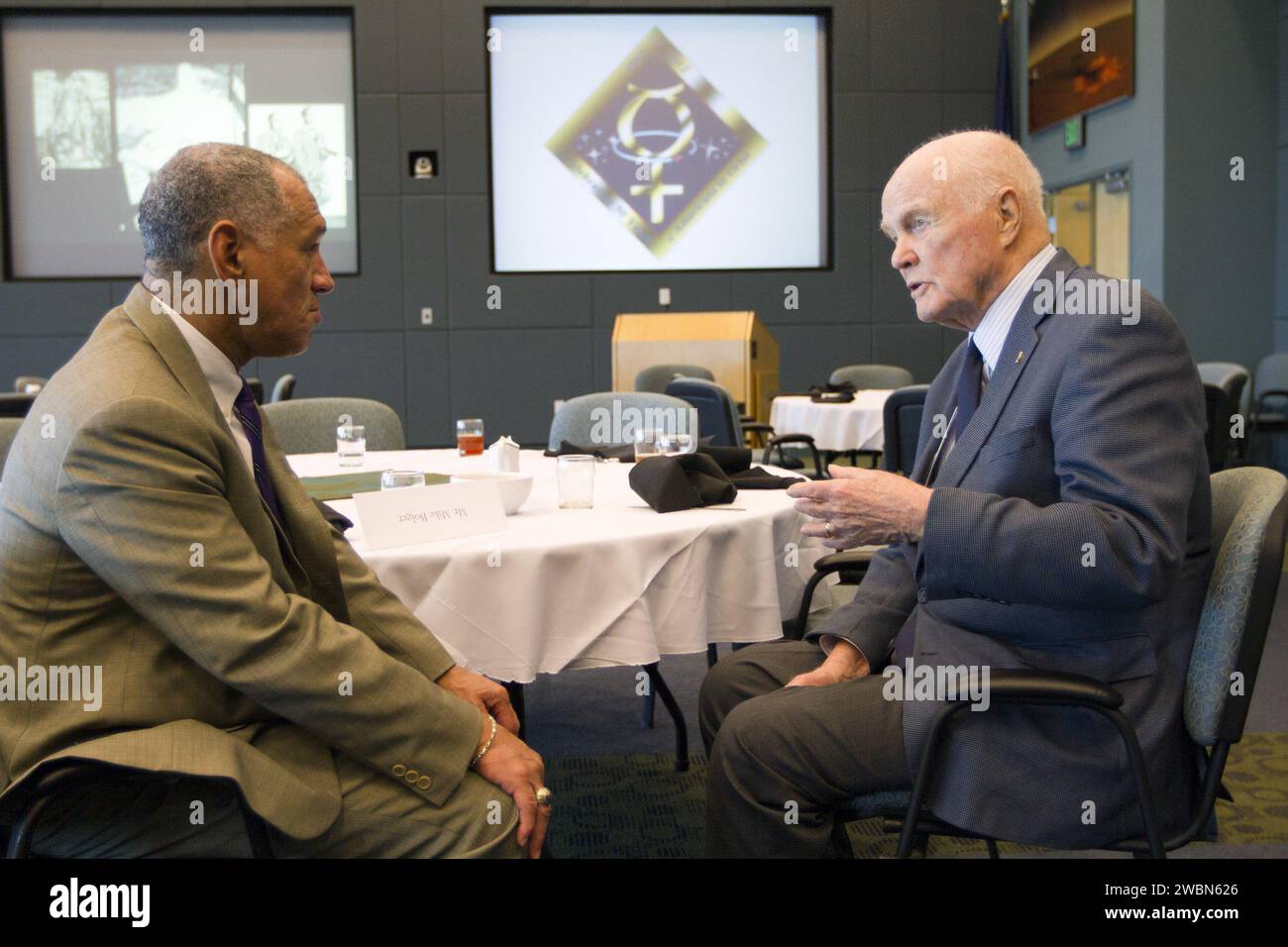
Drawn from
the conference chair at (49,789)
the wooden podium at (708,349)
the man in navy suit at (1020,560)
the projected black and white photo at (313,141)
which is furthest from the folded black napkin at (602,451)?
the projected black and white photo at (313,141)

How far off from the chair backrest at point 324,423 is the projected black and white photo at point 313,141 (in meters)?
6.67

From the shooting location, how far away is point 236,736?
4.70 ft

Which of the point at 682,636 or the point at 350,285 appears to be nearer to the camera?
the point at 682,636

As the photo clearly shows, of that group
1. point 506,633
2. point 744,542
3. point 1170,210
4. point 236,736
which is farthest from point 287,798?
point 1170,210

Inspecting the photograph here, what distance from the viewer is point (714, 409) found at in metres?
5.10

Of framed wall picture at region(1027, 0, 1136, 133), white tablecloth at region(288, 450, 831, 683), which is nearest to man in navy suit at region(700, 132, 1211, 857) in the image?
white tablecloth at region(288, 450, 831, 683)

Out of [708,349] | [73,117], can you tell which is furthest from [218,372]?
[73,117]

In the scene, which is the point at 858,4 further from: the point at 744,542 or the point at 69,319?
the point at 744,542

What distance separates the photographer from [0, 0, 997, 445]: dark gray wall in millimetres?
10250

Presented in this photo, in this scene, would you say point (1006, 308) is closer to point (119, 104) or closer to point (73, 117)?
point (119, 104)

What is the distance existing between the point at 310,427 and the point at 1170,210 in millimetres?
6991

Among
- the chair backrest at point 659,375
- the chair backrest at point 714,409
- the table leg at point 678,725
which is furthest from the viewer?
the chair backrest at point 659,375

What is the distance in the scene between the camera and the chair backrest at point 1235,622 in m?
1.64

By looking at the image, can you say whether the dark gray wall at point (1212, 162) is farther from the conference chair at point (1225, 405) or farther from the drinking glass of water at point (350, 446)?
the drinking glass of water at point (350, 446)
